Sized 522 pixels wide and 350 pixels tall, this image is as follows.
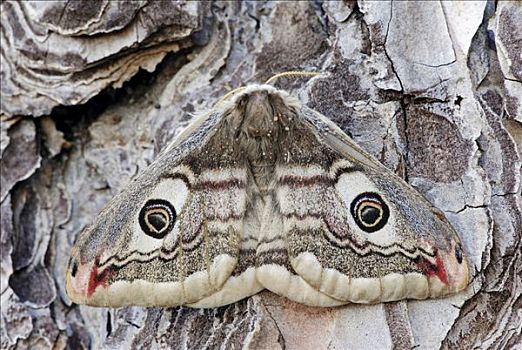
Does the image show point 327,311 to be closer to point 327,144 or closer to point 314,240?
point 314,240

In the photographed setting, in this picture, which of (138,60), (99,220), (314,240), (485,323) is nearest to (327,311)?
(314,240)

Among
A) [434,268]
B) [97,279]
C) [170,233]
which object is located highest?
[170,233]

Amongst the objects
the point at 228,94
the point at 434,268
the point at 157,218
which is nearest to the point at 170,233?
the point at 157,218

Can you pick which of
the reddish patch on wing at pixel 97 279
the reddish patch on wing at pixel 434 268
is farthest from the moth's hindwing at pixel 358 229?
the reddish patch on wing at pixel 97 279

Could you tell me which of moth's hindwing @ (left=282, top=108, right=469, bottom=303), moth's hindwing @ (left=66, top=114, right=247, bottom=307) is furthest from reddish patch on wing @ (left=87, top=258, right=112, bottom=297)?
moth's hindwing @ (left=282, top=108, right=469, bottom=303)

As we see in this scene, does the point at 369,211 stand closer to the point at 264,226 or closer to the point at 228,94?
the point at 264,226

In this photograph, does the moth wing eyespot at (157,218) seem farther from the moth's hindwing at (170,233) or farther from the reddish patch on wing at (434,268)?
the reddish patch on wing at (434,268)

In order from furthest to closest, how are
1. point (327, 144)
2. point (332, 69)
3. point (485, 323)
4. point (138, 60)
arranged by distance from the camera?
point (138, 60)
point (332, 69)
point (327, 144)
point (485, 323)
